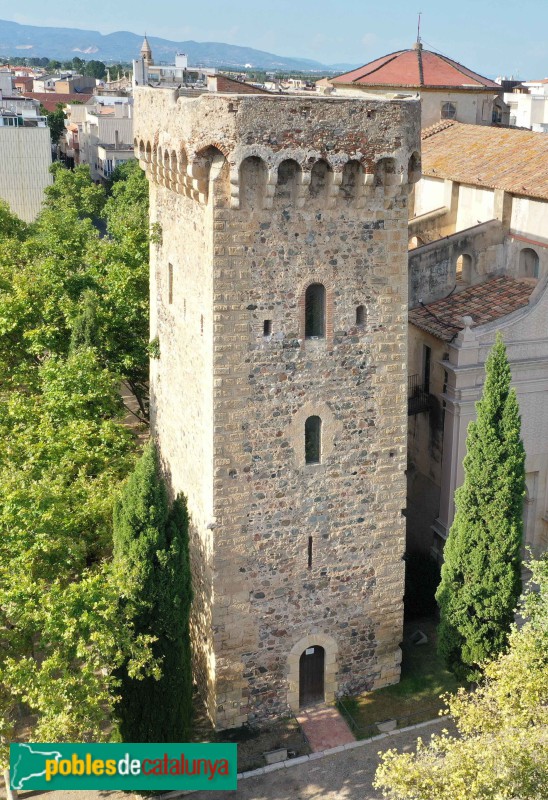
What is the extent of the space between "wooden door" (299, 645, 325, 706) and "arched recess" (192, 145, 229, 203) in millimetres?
13445

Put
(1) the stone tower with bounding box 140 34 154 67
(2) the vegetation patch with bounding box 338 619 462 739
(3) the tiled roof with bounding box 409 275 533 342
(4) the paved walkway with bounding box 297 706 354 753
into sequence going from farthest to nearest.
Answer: (1) the stone tower with bounding box 140 34 154 67
(3) the tiled roof with bounding box 409 275 533 342
(2) the vegetation patch with bounding box 338 619 462 739
(4) the paved walkway with bounding box 297 706 354 753

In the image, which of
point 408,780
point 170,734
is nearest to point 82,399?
point 170,734

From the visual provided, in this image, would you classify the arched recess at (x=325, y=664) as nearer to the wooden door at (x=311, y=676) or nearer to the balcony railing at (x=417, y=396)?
the wooden door at (x=311, y=676)

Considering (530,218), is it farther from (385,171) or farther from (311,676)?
(311,676)

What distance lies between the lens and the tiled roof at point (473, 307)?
32.2 meters

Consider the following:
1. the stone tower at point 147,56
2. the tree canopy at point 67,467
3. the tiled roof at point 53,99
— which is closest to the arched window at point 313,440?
the tree canopy at point 67,467

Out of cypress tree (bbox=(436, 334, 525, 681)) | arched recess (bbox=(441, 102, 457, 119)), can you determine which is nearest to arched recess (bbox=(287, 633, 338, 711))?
cypress tree (bbox=(436, 334, 525, 681))

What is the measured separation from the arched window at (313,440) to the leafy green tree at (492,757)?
770cm

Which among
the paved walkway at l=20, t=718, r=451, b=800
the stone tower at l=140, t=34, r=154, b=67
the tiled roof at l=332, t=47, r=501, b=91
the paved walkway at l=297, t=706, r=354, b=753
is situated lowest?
the paved walkway at l=20, t=718, r=451, b=800

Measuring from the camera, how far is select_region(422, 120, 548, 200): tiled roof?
3462cm

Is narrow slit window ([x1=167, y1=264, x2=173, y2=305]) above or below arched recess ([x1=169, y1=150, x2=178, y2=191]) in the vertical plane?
below

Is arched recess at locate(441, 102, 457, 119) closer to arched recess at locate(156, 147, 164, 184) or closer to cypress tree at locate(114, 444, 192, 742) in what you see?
arched recess at locate(156, 147, 164, 184)

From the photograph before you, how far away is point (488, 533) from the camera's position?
2672 centimetres

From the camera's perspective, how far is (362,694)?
91.2 feet
